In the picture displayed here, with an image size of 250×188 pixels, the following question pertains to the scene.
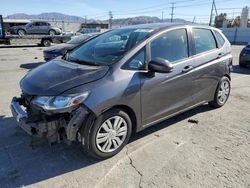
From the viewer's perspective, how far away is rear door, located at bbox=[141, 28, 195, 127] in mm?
3635

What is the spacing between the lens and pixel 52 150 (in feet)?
11.8

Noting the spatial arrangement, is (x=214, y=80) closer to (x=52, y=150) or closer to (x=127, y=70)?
(x=127, y=70)

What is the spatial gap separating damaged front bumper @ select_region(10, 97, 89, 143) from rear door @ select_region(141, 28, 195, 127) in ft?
3.14

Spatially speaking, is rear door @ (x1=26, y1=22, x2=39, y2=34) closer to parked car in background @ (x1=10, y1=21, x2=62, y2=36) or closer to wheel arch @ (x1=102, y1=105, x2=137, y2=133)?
parked car in background @ (x1=10, y1=21, x2=62, y2=36)

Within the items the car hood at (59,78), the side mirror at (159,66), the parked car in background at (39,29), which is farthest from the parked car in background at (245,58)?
the parked car in background at (39,29)

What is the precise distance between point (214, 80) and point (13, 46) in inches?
775

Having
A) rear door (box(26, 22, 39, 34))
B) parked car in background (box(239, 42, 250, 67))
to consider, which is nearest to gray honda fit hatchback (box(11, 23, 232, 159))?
parked car in background (box(239, 42, 250, 67))

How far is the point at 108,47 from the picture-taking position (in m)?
4.05

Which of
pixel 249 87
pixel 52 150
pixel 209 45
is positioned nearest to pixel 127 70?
pixel 52 150

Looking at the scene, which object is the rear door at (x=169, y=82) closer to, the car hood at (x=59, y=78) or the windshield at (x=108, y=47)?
the windshield at (x=108, y=47)

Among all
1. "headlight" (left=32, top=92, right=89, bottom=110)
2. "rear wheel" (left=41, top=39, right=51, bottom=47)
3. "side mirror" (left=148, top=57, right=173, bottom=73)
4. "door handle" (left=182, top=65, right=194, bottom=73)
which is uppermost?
"side mirror" (left=148, top=57, right=173, bottom=73)

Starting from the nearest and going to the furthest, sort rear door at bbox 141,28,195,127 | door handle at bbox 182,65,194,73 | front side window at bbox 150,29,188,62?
rear door at bbox 141,28,195,127
front side window at bbox 150,29,188,62
door handle at bbox 182,65,194,73

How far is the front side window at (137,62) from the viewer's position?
3452mm

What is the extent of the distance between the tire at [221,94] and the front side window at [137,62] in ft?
7.18
